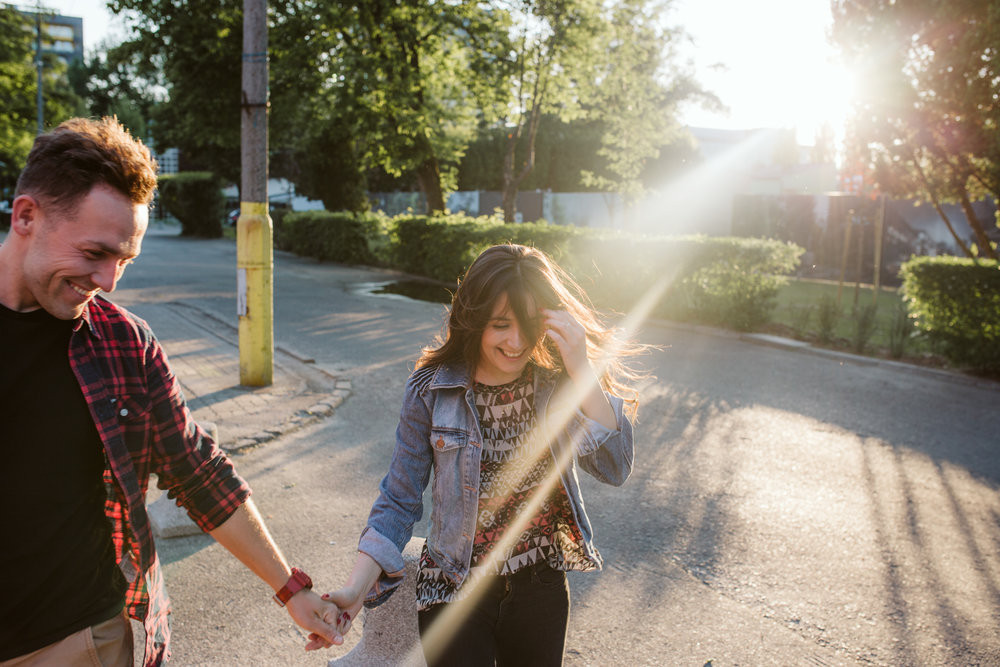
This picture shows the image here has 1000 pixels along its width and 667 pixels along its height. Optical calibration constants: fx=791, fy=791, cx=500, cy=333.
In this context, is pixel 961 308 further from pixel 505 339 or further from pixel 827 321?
pixel 505 339

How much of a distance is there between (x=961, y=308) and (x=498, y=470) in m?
9.76

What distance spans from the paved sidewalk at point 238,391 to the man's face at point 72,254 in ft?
14.7

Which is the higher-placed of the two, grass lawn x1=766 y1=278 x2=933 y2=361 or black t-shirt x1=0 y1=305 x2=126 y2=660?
black t-shirt x1=0 y1=305 x2=126 y2=660

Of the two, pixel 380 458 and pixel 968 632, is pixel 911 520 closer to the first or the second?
pixel 968 632

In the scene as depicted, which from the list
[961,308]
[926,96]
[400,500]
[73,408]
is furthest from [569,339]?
[926,96]

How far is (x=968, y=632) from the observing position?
3.74 metres

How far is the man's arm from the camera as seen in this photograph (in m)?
2.02

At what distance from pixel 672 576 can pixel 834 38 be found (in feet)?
42.2

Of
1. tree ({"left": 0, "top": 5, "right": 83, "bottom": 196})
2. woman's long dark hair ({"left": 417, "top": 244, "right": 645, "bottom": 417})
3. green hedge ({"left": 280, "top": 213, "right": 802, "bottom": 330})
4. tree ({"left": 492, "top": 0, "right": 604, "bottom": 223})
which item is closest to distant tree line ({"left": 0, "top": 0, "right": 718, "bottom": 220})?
tree ({"left": 492, "top": 0, "right": 604, "bottom": 223})

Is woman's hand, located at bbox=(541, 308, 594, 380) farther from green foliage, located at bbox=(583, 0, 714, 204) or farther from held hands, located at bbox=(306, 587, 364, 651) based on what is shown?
green foliage, located at bbox=(583, 0, 714, 204)

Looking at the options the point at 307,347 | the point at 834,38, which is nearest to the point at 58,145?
the point at 307,347

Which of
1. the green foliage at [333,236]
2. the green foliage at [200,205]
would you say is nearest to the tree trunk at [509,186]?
the green foliage at [333,236]

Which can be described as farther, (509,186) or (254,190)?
(509,186)

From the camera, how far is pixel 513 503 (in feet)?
7.72
